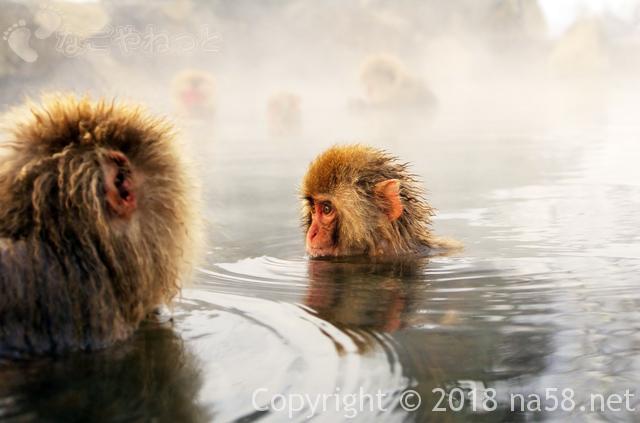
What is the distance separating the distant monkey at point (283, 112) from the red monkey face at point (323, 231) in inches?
280

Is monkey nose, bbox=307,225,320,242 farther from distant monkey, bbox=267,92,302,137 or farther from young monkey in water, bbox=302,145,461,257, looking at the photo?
distant monkey, bbox=267,92,302,137

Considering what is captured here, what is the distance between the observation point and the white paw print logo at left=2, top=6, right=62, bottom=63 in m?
7.51

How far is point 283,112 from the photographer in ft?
36.4

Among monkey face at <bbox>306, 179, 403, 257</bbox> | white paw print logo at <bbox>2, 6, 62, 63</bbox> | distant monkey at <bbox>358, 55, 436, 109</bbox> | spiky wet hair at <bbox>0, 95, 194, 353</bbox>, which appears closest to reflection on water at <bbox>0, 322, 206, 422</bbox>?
spiky wet hair at <bbox>0, 95, 194, 353</bbox>

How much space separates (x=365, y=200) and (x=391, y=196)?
0.10 m

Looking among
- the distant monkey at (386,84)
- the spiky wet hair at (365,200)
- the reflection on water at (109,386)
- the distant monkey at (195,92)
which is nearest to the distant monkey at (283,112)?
the distant monkey at (195,92)

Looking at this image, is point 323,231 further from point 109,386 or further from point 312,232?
point 109,386

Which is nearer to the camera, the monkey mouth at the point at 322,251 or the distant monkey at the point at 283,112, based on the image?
the monkey mouth at the point at 322,251

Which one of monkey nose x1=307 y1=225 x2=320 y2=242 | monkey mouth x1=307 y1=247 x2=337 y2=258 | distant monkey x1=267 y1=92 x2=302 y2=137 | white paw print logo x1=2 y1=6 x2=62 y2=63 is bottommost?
monkey mouth x1=307 y1=247 x2=337 y2=258

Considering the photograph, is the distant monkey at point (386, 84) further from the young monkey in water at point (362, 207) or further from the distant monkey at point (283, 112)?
the young monkey in water at point (362, 207)

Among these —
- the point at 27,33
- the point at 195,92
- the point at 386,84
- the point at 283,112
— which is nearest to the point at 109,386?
the point at 27,33

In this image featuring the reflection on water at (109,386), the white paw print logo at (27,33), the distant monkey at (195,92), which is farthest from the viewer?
the distant monkey at (195,92)

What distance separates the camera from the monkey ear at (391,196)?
3668mm

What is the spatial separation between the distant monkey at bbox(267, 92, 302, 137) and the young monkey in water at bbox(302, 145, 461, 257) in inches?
279
